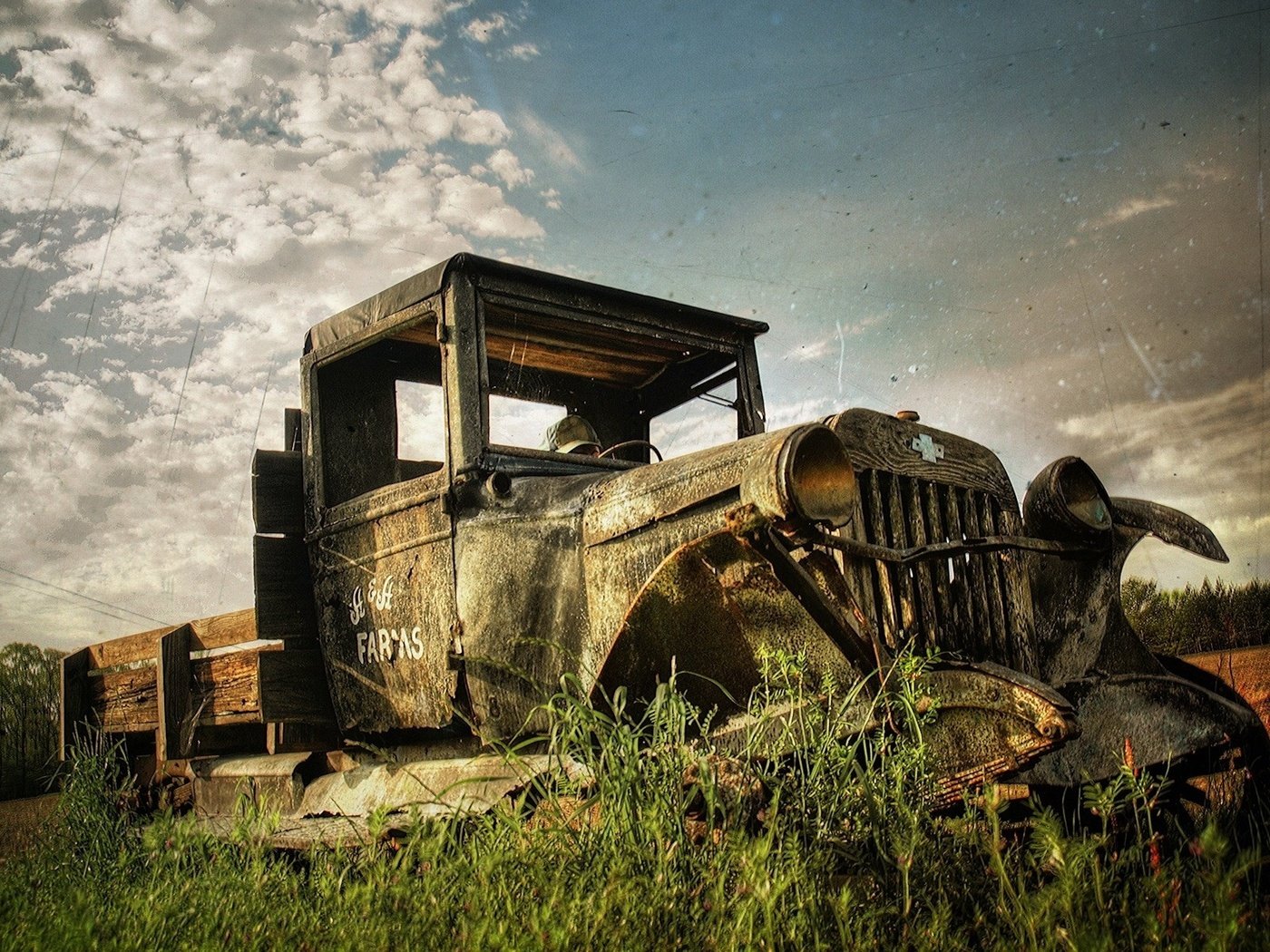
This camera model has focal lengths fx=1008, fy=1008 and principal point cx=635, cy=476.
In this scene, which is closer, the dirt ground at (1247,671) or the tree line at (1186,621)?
the dirt ground at (1247,671)

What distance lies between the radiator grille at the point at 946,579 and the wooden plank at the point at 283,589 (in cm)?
241

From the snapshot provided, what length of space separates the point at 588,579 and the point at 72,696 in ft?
10.9

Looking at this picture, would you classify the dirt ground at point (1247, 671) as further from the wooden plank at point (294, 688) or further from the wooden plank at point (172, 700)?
the wooden plank at point (172, 700)

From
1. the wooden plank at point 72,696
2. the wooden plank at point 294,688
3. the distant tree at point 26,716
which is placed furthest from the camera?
the distant tree at point 26,716

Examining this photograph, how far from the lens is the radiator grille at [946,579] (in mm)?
2564

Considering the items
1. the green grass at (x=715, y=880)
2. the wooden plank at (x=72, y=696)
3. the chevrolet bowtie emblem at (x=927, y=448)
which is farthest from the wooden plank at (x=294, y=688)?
the chevrolet bowtie emblem at (x=927, y=448)

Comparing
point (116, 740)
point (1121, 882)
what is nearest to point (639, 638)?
point (1121, 882)

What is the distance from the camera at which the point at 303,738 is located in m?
3.94

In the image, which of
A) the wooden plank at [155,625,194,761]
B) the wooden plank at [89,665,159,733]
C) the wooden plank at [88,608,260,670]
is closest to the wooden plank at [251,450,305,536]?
the wooden plank at [88,608,260,670]

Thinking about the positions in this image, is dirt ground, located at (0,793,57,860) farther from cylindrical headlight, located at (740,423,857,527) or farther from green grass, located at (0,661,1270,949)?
cylindrical headlight, located at (740,423,857,527)

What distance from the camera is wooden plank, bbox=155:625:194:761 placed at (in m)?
4.22

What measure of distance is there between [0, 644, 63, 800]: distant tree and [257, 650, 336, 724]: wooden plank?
15.5ft

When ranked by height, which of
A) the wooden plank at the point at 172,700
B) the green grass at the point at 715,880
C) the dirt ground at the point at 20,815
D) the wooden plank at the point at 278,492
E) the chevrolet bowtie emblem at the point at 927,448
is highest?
the wooden plank at the point at 278,492

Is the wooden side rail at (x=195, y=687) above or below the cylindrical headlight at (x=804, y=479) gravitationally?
below
